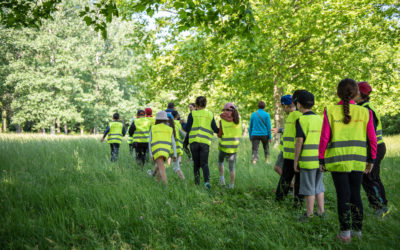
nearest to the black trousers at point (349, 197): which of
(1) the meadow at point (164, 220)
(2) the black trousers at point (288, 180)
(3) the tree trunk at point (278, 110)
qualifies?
(1) the meadow at point (164, 220)

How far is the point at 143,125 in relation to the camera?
26.4 ft

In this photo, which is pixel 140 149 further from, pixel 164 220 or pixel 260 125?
pixel 164 220

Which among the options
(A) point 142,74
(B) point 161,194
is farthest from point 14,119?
(B) point 161,194

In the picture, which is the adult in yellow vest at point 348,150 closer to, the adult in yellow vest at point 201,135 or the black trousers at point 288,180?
the black trousers at point 288,180

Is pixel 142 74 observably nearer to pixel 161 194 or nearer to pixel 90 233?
pixel 161 194

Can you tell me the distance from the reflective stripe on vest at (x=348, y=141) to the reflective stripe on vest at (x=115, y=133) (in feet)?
24.9

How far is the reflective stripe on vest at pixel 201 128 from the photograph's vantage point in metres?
5.62

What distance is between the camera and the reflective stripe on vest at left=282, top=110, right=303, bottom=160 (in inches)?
167

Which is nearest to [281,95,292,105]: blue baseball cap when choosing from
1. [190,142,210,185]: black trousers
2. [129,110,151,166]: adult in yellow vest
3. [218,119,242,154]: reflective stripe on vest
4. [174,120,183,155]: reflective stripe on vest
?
[218,119,242,154]: reflective stripe on vest

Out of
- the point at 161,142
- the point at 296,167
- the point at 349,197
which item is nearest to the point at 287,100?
the point at 296,167

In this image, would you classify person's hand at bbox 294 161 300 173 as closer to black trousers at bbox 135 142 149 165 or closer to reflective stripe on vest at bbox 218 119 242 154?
reflective stripe on vest at bbox 218 119 242 154

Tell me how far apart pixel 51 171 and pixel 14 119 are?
26005 mm

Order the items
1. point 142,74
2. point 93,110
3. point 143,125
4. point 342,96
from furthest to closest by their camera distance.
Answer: point 93,110 → point 142,74 → point 143,125 → point 342,96

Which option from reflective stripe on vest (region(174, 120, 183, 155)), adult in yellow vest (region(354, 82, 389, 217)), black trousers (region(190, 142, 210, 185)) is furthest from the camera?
reflective stripe on vest (region(174, 120, 183, 155))
